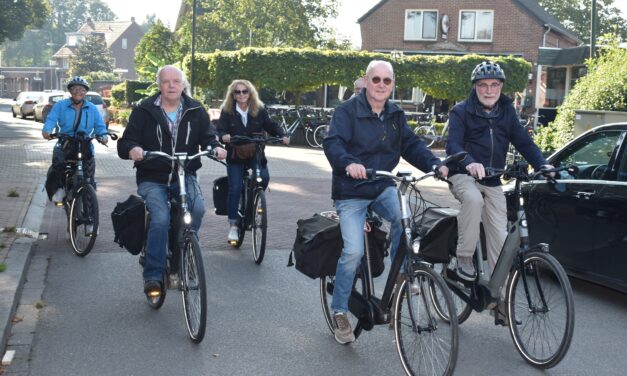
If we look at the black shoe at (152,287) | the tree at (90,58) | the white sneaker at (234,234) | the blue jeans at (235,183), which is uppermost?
the tree at (90,58)

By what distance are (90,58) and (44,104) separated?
198 feet

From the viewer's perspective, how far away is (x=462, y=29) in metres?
43.9

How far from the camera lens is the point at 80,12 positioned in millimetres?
171750

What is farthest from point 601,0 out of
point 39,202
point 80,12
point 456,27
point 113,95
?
point 80,12

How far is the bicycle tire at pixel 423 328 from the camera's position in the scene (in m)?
4.25

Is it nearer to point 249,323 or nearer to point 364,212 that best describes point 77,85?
point 249,323

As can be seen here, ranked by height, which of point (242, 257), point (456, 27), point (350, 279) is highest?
point (456, 27)

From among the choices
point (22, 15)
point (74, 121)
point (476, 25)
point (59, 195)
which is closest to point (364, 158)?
point (74, 121)

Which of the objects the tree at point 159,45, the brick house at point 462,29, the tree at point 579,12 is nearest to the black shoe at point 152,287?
the brick house at point 462,29

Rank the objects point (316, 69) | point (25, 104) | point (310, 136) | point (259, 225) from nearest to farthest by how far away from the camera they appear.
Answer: point (259, 225) < point (310, 136) < point (316, 69) < point (25, 104)

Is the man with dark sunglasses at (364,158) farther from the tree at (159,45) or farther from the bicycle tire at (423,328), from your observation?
the tree at (159,45)

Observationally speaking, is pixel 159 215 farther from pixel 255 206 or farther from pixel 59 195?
pixel 59 195

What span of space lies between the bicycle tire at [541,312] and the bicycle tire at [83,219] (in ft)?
14.7

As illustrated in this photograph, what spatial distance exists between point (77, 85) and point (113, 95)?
125 ft
